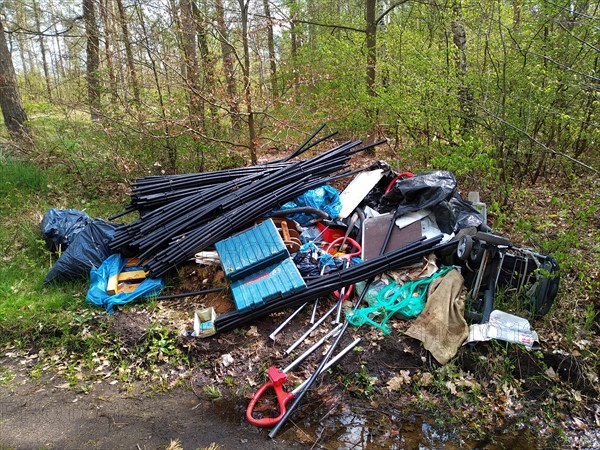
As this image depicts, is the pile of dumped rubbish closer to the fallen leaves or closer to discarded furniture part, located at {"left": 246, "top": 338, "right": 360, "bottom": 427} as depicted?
discarded furniture part, located at {"left": 246, "top": 338, "right": 360, "bottom": 427}

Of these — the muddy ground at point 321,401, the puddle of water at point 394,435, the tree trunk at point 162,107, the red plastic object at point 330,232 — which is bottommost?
the puddle of water at point 394,435

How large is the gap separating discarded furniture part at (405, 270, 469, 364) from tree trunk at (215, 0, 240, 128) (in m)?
4.34

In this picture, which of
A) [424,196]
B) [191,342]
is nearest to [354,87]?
[424,196]

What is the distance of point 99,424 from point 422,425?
100 inches

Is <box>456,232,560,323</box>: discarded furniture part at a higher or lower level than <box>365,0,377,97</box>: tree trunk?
lower

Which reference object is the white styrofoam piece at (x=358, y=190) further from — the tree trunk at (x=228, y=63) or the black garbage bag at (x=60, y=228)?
the black garbage bag at (x=60, y=228)

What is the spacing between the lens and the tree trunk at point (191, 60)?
21.5 ft

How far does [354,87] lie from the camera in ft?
26.3

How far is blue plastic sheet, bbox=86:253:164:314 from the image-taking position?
4383mm

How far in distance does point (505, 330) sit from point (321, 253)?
2.03 meters

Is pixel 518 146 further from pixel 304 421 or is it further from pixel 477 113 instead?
pixel 304 421

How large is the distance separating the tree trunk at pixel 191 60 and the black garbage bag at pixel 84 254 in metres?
2.66

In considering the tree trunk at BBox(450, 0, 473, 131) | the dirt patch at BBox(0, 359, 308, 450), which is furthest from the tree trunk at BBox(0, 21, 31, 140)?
the tree trunk at BBox(450, 0, 473, 131)

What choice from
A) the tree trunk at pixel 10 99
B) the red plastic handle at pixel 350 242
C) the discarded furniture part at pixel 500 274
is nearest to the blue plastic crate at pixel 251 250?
the red plastic handle at pixel 350 242
